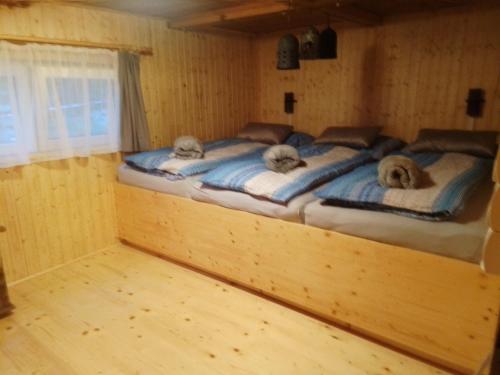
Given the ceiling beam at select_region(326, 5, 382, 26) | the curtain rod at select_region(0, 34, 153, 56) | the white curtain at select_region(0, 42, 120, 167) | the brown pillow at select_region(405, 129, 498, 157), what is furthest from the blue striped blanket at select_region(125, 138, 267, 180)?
the brown pillow at select_region(405, 129, 498, 157)

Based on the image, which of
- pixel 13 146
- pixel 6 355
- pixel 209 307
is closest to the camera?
pixel 6 355

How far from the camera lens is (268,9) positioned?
9.32 ft

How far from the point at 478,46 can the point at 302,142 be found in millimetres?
1723

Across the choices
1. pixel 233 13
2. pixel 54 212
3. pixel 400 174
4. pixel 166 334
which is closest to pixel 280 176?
pixel 400 174

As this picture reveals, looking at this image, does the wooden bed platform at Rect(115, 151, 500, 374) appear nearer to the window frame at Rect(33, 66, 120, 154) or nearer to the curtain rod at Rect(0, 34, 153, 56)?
the window frame at Rect(33, 66, 120, 154)

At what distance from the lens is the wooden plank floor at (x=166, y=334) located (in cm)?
182

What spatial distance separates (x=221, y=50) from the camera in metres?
4.05

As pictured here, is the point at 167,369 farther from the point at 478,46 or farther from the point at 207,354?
the point at 478,46

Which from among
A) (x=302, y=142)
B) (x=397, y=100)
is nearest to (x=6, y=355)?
(x=302, y=142)

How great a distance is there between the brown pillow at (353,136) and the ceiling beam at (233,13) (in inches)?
48.8

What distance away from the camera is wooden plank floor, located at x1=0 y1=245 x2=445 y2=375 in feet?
5.96

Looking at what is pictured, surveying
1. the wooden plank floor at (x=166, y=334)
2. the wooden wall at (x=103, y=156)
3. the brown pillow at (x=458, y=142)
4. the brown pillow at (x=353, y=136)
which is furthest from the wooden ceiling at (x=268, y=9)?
the wooden plank floor at (x=166, y=334)

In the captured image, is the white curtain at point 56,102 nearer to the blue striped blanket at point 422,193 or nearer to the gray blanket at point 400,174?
the blue striped blanket at point 422,193

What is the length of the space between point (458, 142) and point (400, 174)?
1.28 meters
